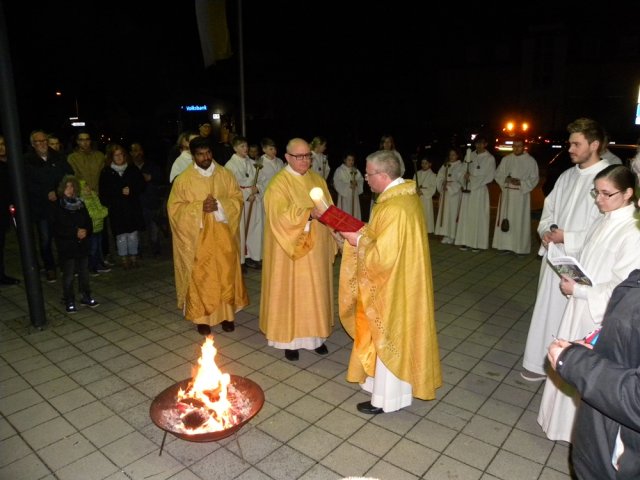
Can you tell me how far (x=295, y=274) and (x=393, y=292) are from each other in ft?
4.76

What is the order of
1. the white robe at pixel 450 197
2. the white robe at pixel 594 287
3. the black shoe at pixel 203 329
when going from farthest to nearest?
the white robe at pixel 450 197
the black shoe at pixel 203 329
the white robe at pixel 594 287

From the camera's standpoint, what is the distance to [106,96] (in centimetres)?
2728

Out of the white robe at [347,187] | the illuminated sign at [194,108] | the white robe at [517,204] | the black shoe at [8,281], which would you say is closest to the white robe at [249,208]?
the white robe at [347,187]

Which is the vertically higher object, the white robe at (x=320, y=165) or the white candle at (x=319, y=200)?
the white candle at (x=319, y=200)

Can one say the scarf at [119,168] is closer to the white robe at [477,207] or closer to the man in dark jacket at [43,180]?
the man in dark jacket at [43,180]

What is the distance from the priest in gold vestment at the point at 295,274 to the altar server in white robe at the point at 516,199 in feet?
18.1

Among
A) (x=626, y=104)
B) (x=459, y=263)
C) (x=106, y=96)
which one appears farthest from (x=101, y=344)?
(x=626, y=104)

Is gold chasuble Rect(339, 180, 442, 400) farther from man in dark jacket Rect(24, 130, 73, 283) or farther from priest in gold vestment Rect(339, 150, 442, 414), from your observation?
man in dark jacket Rect(24, 130, 73, 283)

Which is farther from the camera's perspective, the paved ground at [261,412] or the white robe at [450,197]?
the white robe at [450,197]

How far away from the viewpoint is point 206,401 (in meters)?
3.59

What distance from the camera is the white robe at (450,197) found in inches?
401

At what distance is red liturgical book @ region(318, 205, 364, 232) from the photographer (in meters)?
3.98

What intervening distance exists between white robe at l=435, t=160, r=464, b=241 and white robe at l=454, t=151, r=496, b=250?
0.26 meters

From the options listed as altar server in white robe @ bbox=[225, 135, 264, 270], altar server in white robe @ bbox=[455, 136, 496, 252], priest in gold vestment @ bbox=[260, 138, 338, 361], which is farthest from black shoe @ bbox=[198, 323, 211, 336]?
altar server in white robe @ bbox=[455, 136, 496, 252]
